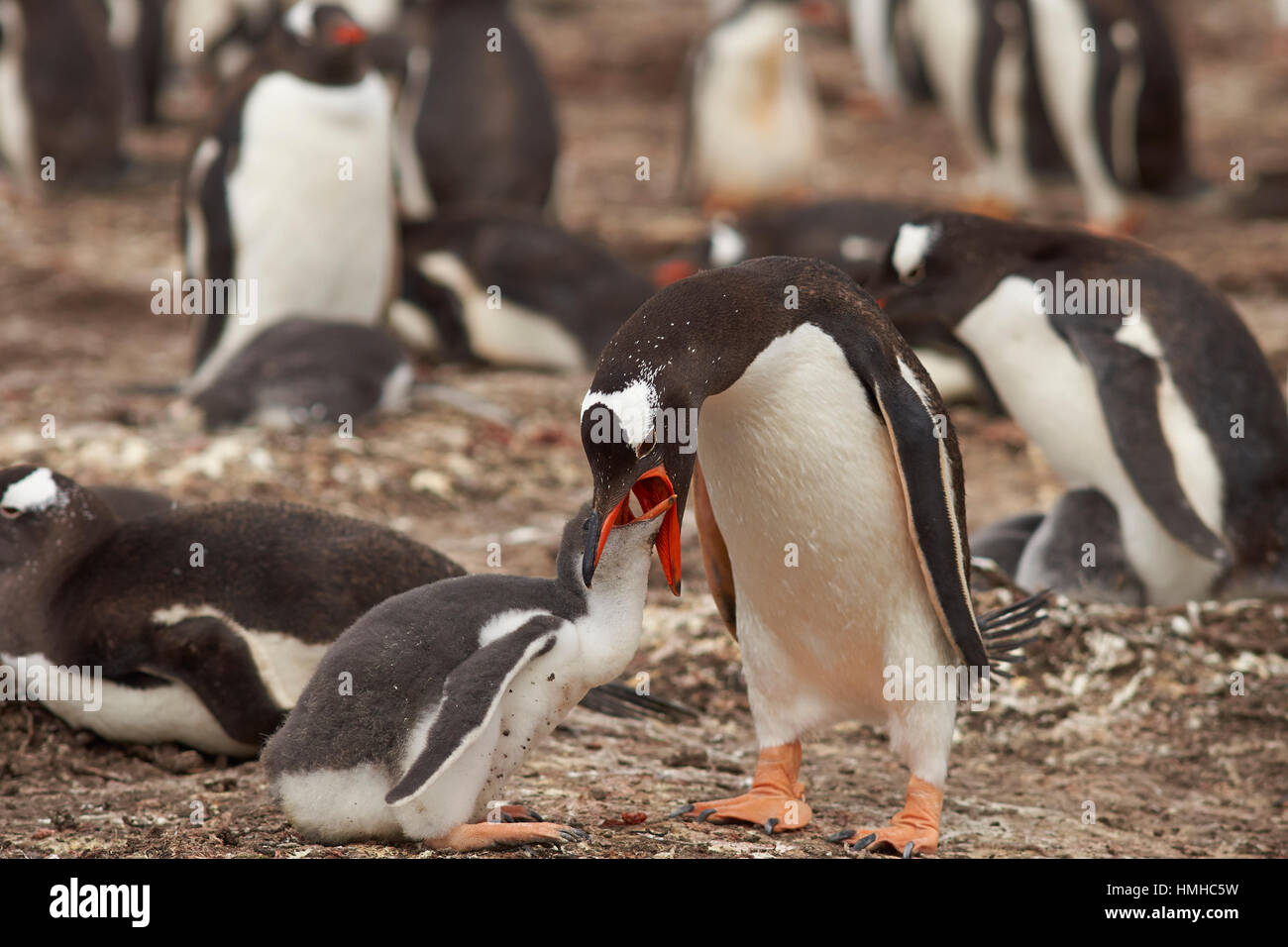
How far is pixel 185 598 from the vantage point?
11.5ft

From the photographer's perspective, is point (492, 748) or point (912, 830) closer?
point (492, 748)

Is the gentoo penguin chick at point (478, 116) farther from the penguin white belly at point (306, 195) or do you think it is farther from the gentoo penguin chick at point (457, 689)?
the gentoo penguin chick at point (457, 689)

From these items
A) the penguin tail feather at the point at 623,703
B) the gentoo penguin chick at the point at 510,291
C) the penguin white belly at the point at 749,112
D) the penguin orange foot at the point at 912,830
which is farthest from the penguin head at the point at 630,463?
the penguin white belly at the point at 749,112

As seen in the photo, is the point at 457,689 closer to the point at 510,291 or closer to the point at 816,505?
the point at 816,505

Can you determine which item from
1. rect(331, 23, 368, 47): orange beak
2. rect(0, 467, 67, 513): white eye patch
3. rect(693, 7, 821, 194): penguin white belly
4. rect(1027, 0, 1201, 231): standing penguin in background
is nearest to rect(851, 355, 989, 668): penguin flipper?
rect(0, 467, 67, 513): white eye patch

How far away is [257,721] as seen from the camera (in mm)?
3498

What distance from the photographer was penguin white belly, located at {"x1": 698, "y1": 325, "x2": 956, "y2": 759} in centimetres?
305

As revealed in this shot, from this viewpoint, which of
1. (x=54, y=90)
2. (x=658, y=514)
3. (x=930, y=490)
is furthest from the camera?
(x=54, y=90)

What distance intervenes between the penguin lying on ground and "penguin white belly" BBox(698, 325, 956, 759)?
Result: 0.77 m

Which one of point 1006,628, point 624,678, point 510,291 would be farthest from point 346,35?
point 1006,628

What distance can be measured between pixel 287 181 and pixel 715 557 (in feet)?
14.3

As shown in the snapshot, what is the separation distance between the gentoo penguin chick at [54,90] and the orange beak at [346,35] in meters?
4.45

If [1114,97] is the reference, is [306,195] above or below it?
below

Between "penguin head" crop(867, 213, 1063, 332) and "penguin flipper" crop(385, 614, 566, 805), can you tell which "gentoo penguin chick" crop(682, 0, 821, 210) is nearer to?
"penguin head" crop(867, 213, 1063, 332)
